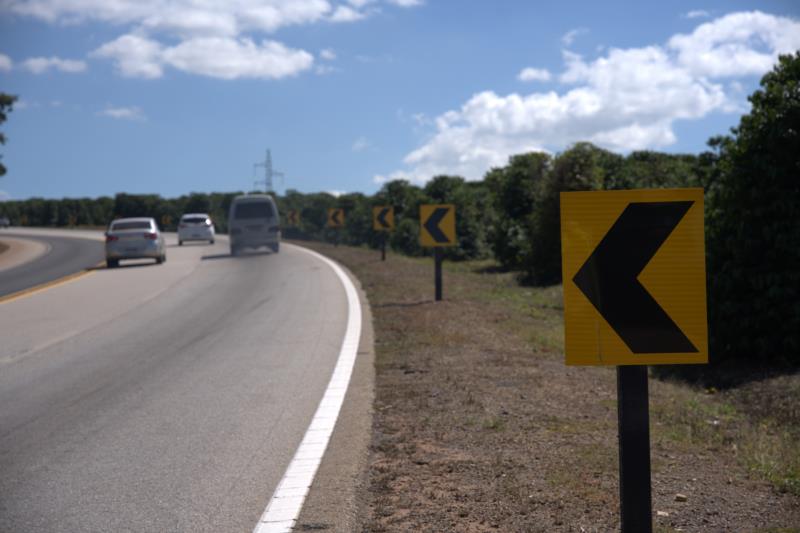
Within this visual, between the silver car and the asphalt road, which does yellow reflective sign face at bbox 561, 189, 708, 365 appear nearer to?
the asphalt road

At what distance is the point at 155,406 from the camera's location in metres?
7.68

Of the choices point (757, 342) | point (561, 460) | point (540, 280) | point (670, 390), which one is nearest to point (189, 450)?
point (561, 460)

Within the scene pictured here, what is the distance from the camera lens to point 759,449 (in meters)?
6.05

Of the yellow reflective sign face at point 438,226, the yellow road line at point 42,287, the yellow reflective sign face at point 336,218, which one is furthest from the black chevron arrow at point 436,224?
the yellow reflective sign face at point 336,218

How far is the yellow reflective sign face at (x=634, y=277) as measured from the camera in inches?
131

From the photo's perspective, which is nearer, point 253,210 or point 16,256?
point 253,210

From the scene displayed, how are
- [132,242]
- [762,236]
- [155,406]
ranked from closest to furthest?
1. [155,406]
2. [762,236]
3. [132,242]

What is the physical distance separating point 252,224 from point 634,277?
31.7 metres

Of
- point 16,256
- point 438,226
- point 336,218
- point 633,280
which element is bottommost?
point 16,256

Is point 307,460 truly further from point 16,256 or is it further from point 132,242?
point 16,256

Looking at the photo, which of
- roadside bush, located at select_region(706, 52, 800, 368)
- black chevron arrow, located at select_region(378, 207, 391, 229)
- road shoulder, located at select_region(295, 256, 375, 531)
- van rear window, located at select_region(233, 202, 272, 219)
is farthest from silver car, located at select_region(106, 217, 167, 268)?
roadside bush, located at select_region(706, 52, 800, 368)

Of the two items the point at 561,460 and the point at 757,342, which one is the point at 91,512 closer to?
the point at 561,460

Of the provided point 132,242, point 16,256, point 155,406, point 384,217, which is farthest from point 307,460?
point 16,256

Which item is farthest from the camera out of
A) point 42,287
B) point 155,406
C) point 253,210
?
point 253,210
